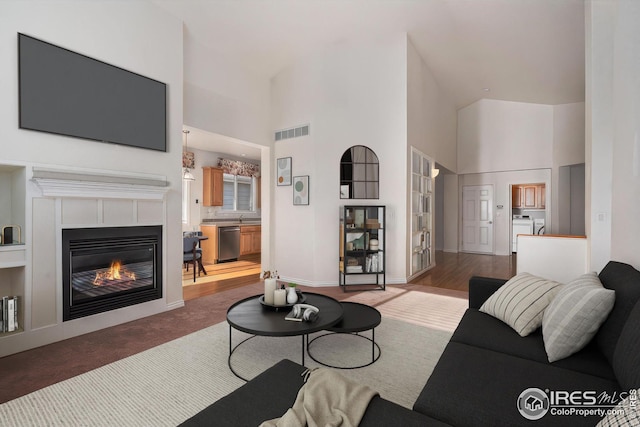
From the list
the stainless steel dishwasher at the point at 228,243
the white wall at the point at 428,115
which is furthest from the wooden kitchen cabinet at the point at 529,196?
the stainless steel dishwasher at the point at 228,243

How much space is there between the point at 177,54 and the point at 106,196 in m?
1.91

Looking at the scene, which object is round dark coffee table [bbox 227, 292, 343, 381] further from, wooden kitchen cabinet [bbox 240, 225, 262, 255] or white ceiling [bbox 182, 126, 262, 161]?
wooden kitchen cabinet [bbox 240, 225, 262, 255]

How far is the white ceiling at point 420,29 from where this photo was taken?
3975 millimetres

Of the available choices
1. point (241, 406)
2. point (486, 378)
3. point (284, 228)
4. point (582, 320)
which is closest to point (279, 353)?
point (241, 406)

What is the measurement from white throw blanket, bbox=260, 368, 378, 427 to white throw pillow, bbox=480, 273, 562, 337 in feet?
3.93

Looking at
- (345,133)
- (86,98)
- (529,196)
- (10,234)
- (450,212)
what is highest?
(345,133)

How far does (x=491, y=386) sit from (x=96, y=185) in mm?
3469

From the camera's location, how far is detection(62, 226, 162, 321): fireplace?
298cm

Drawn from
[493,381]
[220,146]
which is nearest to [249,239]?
[220,146]

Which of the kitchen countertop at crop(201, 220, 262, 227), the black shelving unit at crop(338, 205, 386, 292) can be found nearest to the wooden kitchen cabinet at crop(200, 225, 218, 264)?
the kitchen countertop at crop(201, 220, 262, 227)

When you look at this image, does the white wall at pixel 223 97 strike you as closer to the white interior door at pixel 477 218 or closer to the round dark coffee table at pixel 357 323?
the round dark coffee table at pixel 357 323

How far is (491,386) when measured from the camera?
4.33 feet

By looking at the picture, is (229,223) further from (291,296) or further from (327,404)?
(327,404)

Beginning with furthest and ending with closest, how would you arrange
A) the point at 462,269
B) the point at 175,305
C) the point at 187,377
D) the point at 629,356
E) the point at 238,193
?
1. the point at 238,193
2. the point at 462,269
3. the point at 175,305
4. the point at 187,377
5. the point at 629,356
